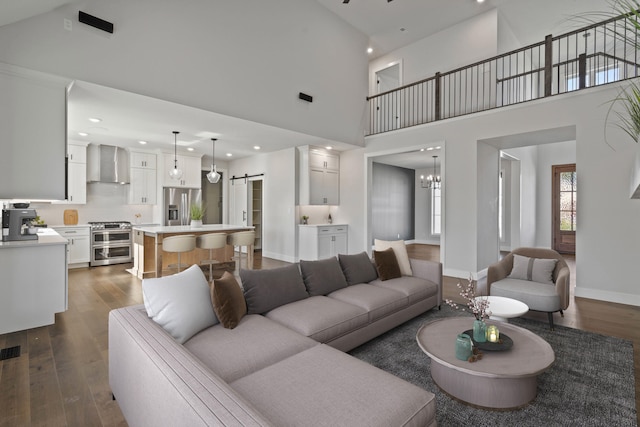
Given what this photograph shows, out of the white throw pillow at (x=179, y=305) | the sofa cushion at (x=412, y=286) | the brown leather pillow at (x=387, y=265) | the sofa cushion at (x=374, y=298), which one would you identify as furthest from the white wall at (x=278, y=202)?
the white throw pillow at (x=179, y=305)

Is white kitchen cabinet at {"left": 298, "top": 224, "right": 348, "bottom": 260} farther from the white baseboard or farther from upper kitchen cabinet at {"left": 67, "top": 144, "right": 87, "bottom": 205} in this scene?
upper kitchen cabinet at {"left": 67, "top": 144, "right": 87, "bottom": 205}

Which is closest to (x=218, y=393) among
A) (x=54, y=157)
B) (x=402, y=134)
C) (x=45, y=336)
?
(x=45, y=336)

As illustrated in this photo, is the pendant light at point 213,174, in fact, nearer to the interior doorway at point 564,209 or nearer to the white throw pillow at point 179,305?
the white throw pillow at point 179,305

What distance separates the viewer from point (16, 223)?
11.7ft

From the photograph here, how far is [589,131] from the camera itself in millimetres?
4547

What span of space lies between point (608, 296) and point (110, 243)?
8.86 m

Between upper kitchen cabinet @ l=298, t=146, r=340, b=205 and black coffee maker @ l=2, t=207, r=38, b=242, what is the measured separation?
15.5 ft

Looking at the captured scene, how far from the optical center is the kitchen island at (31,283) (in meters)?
3.27

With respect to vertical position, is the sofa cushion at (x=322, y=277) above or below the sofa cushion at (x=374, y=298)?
above

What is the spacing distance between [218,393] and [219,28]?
4.97m

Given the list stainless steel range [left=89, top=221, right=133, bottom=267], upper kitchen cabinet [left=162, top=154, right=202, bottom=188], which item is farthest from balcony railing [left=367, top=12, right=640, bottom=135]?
stainless steel range [left=89, top=221, right=133, bottom=267]

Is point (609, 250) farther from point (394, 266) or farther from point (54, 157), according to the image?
point (54, 157)

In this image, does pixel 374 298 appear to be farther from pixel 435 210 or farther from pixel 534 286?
pixel 435 210

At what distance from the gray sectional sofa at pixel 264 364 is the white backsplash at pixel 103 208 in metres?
6.20
